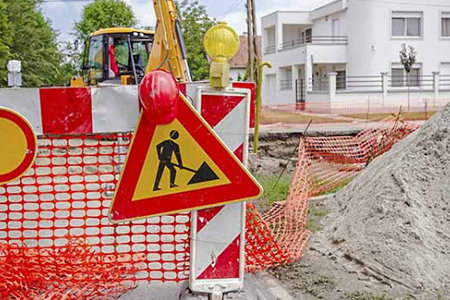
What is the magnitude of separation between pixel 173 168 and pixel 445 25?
3720 centimetres

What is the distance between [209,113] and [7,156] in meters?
1.12

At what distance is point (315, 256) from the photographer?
15.9ft

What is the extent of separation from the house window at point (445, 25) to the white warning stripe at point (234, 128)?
1435 inches

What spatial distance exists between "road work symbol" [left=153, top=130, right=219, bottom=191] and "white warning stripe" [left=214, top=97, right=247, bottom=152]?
0.67 ft

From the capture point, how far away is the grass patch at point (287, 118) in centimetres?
1745

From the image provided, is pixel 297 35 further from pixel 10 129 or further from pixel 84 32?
pixel 10 129

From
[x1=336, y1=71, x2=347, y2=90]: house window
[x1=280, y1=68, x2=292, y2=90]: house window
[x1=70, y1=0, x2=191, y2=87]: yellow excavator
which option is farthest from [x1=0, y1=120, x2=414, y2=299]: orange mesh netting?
[x1=280, y1=68, x2=292, y2=90]: house window

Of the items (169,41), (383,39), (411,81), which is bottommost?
(411,81)

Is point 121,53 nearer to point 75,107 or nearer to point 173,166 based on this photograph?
point 75,107

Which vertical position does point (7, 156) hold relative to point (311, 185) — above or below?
above

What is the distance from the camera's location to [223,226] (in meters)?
3.15

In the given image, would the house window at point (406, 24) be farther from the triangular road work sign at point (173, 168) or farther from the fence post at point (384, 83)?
the triangular road work sign at point (173, 168)

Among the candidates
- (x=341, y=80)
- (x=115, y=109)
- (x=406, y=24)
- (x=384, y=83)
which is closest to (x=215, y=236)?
(x=115, y=109)

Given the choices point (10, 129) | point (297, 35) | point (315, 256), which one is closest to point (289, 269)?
point (315, 256)
